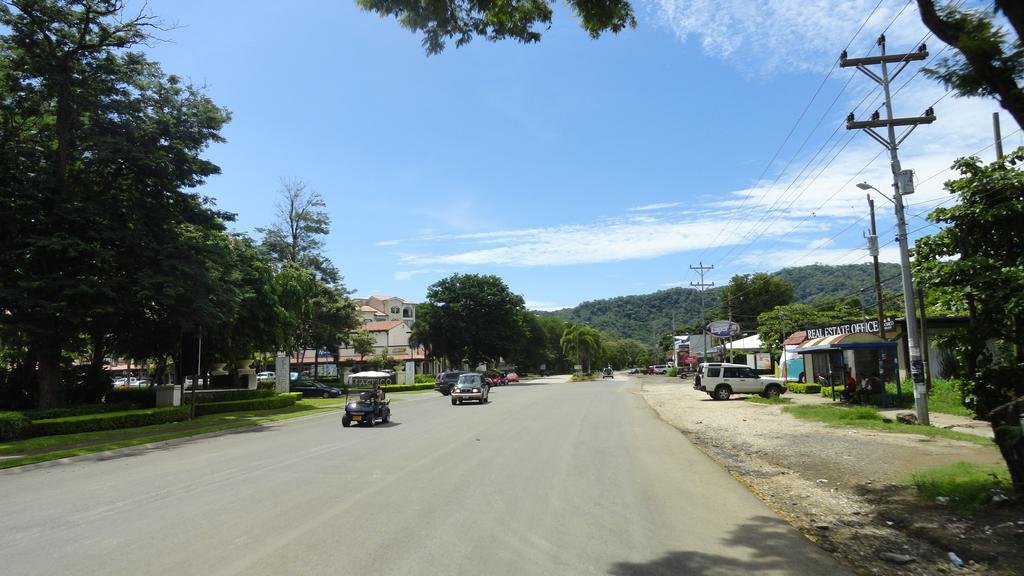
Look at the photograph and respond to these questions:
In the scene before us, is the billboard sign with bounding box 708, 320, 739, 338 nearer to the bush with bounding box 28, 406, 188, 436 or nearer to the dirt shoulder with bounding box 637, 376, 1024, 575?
the dirt shoulder with bounding box 637, 376, 1024, 575

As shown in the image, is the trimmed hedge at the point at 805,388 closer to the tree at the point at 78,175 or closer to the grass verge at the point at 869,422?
the grass verge at the point at 869,422

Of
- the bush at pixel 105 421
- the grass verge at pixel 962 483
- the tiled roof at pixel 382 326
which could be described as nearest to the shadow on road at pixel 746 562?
the grass verge at pixel 962 483

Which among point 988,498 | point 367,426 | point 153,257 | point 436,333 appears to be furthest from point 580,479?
point 436,333

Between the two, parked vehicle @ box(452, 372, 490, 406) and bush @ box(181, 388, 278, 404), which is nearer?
bush @ box(181, 388, 278, 404)

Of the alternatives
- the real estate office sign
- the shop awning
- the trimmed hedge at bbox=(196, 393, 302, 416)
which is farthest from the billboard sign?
the trimmed hedge at bbox=(196, 393, 302, 416)

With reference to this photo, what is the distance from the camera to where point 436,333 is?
74.8m

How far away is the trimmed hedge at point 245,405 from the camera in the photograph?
1146 inches

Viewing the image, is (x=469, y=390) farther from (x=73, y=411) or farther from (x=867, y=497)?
(x=867, y=497)

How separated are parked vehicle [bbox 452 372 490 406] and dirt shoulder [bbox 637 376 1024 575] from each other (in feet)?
56.9

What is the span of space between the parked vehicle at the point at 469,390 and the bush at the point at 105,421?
1357 centimetres

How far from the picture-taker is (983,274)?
12508 millimetres

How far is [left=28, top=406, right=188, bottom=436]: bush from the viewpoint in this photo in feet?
64.8

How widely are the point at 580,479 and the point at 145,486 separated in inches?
293

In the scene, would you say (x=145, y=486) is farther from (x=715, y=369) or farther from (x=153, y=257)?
(x=715, y=369)
